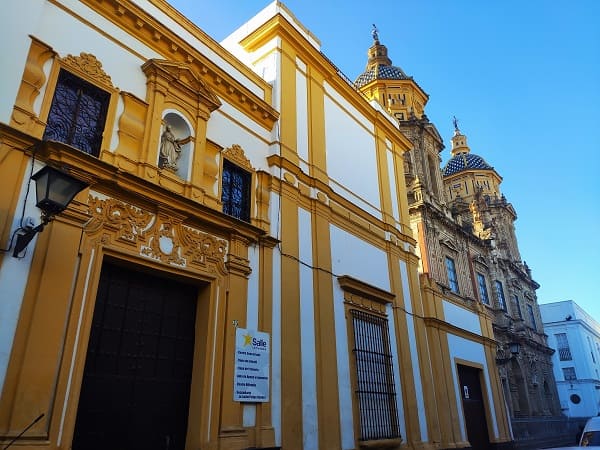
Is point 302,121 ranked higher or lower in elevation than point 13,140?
higher

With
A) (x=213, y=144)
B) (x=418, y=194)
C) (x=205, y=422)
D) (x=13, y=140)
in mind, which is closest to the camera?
(x=13, y=140)

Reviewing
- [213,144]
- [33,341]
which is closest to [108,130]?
[213,144]

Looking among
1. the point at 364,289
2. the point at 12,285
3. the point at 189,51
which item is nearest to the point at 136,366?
the point at 12,285

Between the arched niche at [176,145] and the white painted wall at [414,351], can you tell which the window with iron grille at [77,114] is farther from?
the white painted wall at [414,351]

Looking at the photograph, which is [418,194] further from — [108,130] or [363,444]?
[108,130]

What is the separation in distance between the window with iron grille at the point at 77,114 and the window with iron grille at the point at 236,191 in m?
2.30

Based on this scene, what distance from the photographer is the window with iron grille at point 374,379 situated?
9.48 m

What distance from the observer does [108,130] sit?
6891 millimetres

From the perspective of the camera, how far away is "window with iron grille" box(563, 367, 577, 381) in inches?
1700

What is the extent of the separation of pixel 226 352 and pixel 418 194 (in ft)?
46.9

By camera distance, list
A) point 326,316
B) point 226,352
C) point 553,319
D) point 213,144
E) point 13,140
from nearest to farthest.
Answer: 1. point 13,140
2. point 226,352
3. point 213,144
4. point 326,316
5. point 553,319

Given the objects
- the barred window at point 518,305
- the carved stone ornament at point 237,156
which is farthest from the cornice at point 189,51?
the barred window at point 518,305

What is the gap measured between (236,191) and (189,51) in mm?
2497

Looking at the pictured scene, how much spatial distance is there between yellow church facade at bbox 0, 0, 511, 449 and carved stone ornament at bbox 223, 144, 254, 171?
0.04 meters
